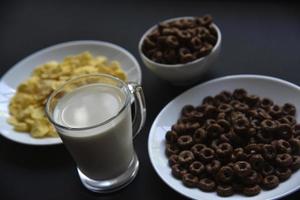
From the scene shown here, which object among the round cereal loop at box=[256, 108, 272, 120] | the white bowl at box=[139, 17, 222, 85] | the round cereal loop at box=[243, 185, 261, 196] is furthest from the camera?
the white bowl at box=[139, 17, 222, 85]

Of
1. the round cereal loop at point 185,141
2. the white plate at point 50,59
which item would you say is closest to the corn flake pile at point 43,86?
the white plate at point 50,59

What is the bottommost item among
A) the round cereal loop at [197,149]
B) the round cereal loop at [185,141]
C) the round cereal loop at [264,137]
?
the round cereal loop at [185,141]

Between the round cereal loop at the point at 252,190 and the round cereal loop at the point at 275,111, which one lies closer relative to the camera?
the round cereal loop at the point at 252,190

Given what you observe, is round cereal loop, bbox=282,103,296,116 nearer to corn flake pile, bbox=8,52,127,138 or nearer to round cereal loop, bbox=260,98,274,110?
round cereal loop, bbox=260,98,274,110

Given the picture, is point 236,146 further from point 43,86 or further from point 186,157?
point 43,86

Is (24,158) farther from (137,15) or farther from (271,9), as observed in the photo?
(271,9)

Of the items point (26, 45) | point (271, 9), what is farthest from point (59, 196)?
point (271, 9)

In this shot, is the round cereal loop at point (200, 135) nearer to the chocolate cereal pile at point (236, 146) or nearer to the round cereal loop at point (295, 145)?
the chocolate cereal pile at point (236, 146)

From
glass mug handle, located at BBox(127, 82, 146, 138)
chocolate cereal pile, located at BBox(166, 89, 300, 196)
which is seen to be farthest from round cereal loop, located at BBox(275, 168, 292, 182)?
glass mug handle, located at BBox(127, 82, 146, 138)
